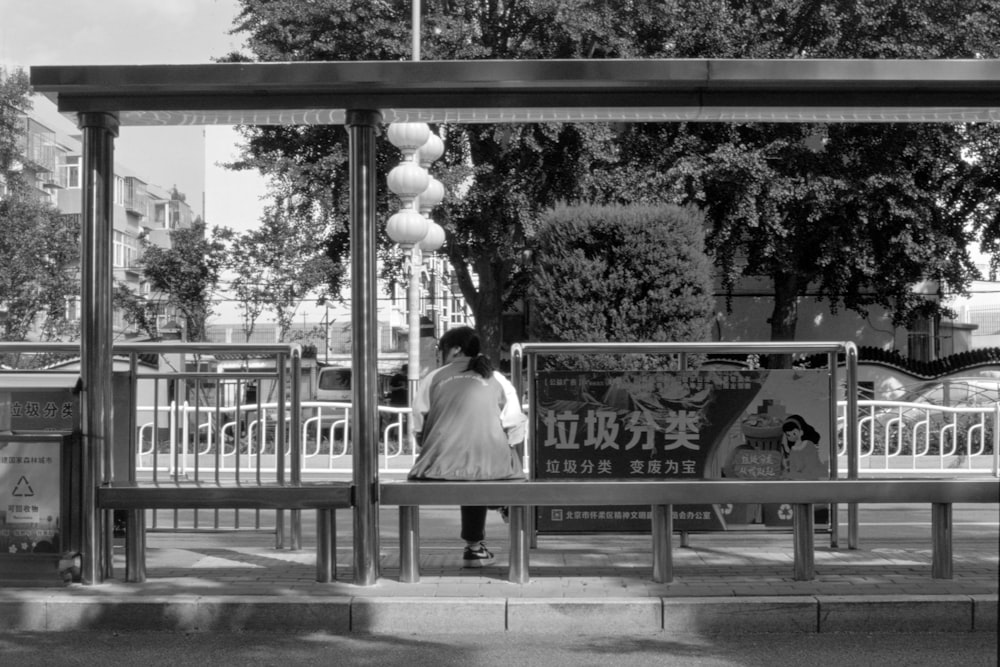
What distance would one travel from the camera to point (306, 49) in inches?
938

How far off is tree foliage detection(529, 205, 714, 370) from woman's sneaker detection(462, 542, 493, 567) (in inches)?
308

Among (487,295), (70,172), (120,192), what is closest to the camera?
(487,295)

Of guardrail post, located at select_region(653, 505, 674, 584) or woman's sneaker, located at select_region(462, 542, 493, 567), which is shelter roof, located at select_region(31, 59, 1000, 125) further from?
woman's sneaker, located at select_region(462, 542, 493, 567)

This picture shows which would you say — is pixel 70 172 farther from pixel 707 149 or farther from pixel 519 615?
pixel 519 615

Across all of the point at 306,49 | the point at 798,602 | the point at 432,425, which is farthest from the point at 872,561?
the point at 306,49

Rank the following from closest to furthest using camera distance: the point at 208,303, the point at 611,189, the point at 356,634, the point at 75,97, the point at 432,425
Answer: the point at 356,634, the point at 75,97, the point at 432,425, the point at 611,189, the point at 208,303

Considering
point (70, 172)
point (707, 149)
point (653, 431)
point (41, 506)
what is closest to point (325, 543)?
point (41, 506)

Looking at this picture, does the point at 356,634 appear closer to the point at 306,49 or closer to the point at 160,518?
the point at 160,518

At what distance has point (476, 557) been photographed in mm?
7484

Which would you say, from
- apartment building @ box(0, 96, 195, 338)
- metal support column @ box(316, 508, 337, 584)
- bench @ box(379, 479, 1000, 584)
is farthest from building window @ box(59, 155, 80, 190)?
bench @ box(379, 479, 1000, 584)

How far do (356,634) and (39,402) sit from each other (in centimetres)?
246

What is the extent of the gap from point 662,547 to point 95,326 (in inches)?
139

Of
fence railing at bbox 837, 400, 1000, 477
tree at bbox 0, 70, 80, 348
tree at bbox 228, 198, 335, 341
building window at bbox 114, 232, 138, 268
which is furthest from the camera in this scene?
building window at bbox 114, 232, 138, 268

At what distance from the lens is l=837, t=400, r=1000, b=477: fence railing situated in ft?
49.1
